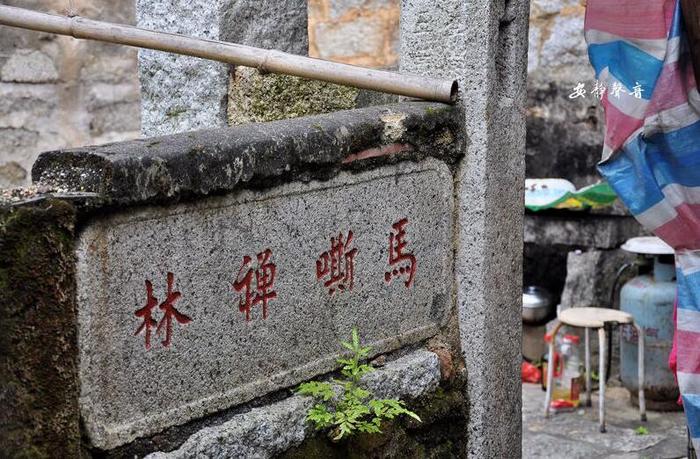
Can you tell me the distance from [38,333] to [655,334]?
4548 mm

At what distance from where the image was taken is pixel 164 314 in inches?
105

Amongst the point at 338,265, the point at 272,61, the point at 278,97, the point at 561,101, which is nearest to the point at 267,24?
the point at 278,97

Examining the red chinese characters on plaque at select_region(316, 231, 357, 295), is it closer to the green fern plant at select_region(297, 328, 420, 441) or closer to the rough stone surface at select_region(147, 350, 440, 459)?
the green fern plant at select_region(297, 328, 420, 441)

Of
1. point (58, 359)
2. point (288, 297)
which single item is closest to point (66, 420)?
point (58, 359)

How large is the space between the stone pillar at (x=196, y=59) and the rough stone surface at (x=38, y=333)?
1.43 metres

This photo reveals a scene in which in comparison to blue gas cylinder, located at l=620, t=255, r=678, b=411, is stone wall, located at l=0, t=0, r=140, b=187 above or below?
above

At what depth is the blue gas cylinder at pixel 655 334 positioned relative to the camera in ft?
20.2

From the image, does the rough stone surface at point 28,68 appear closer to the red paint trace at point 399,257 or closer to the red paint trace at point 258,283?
the red paint trace at point 399,257

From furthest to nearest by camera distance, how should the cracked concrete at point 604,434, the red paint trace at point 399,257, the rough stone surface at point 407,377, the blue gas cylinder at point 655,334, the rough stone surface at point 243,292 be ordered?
1. the blue gas cylinder at point 655,334
2. the cracked concrete at point 604,434
3. the red paint trace at point 399,257
4. the rough stone surface at point 407,377
5. the rough stone surface at point 243,292

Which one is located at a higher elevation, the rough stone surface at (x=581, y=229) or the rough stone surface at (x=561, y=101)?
the rough stone surface at (x=561, y=101)

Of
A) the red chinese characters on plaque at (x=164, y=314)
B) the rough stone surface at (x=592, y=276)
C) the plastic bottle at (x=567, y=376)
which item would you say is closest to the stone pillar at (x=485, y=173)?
the red chinese characters on plaque at (x=164, y=314)

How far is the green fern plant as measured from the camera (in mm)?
3113

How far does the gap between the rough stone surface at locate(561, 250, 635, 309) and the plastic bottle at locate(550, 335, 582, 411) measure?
0.34 metres

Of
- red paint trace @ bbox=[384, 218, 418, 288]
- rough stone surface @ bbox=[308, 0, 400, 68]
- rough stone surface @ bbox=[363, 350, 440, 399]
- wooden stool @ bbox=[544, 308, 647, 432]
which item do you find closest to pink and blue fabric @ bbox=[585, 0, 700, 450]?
red paint trace @ bbox=[384, 218, 418, 288]
